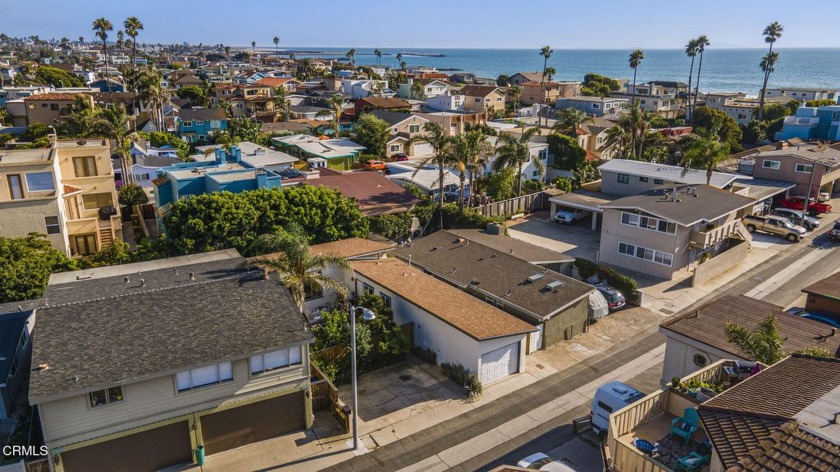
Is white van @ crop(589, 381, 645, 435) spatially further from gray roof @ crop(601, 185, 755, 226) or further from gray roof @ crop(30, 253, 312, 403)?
gray roof @ crop(601, 185, 755, 226)

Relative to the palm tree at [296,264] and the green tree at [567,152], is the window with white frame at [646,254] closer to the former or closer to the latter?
the palm tree at [296,264]

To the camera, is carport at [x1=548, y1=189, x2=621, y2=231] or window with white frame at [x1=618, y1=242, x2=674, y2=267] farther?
carport at [x1=548, y1=189, x2=621, y2=231]

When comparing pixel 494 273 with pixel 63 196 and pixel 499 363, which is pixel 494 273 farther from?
pixel 63 196

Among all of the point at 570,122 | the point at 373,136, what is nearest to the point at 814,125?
the point at 570,122

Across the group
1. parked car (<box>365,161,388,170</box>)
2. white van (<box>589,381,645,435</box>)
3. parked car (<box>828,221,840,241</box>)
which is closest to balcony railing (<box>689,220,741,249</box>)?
parked car (<box>828,221,840,241</box>)

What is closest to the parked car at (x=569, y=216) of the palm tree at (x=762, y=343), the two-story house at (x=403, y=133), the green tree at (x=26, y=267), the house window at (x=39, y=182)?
the two-story house at (x=403, y=133)

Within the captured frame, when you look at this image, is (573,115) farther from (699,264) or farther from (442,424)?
(442,424)

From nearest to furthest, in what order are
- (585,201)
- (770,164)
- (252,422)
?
(252,422), (585,201), (770,164)
